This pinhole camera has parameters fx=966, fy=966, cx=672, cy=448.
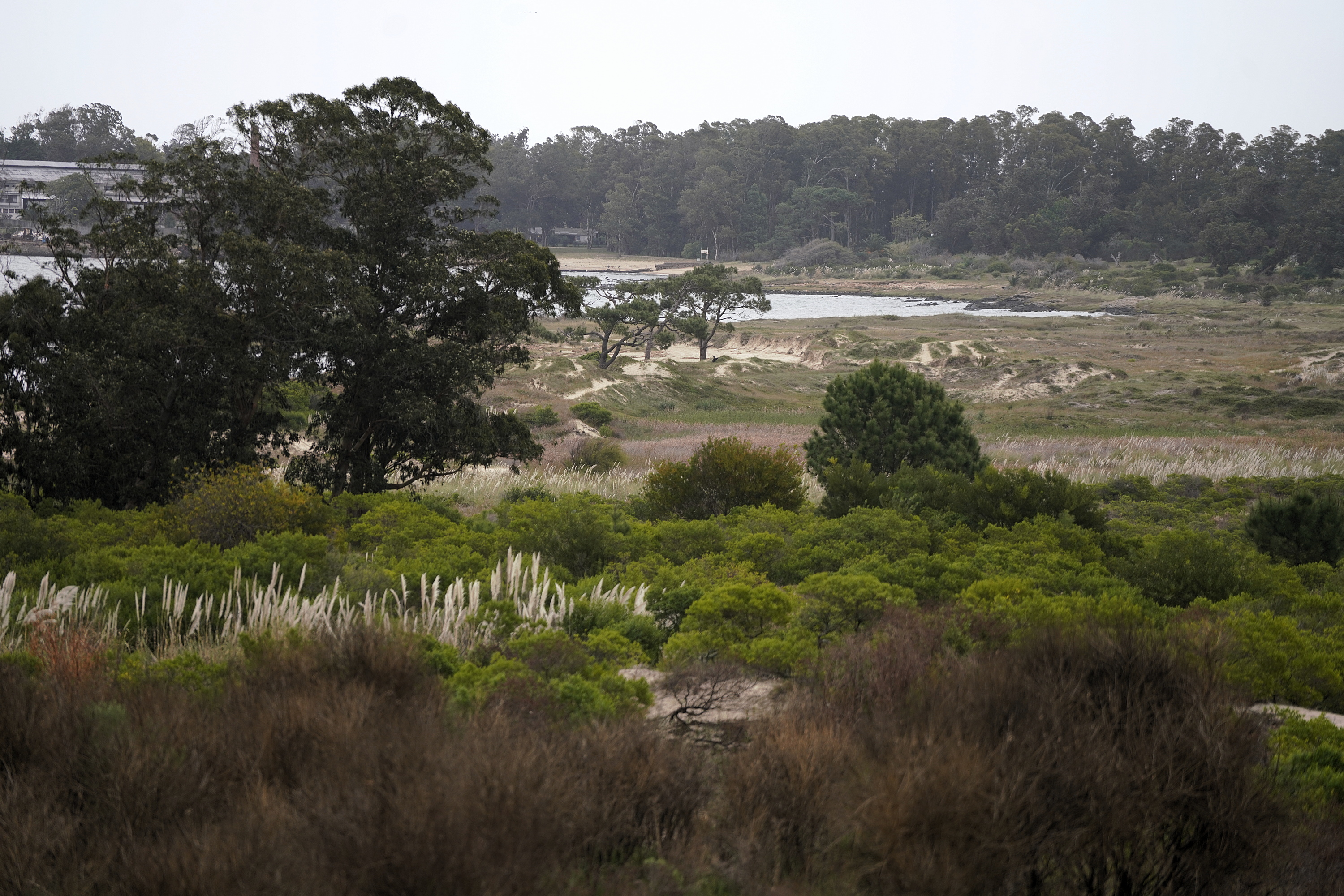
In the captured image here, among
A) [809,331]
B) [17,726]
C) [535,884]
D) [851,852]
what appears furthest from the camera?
[809,331]

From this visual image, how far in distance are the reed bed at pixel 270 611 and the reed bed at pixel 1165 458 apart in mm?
14395

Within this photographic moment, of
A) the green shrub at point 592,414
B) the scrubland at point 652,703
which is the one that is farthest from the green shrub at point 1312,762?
the green shrub at point 592,414

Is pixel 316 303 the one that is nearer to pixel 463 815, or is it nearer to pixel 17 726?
pixel 17 726

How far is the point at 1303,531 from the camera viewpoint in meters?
12.3

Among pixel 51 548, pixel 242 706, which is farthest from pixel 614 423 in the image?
pixel 242 706

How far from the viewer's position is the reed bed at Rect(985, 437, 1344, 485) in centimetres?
2077

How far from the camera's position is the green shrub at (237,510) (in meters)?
10.3

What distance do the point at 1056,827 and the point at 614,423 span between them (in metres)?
31.9

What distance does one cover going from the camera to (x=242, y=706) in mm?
4402

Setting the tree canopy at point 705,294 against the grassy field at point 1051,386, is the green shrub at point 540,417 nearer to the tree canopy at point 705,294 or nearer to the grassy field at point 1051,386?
the grassy field at point 1051,386

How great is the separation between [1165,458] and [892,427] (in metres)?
10.9

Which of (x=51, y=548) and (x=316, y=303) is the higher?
(x=316, y=303)

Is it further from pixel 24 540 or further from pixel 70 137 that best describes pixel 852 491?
pixel 70 137

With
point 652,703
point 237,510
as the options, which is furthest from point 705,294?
point 652,703
